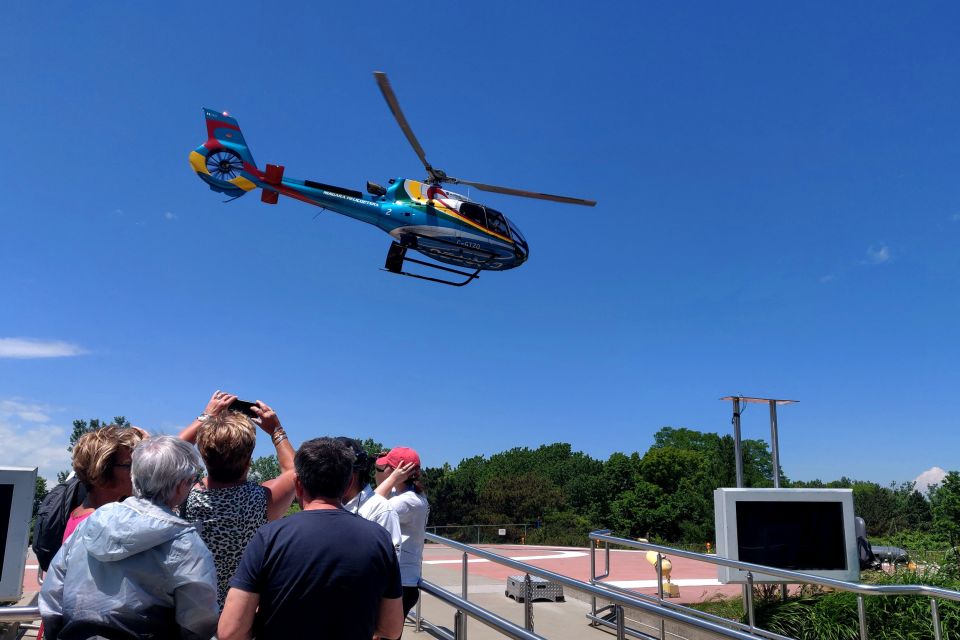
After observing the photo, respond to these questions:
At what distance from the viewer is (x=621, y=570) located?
1501 cm

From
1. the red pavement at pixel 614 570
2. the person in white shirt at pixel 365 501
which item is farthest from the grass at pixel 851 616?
the person in white shirt at pixel 365 501

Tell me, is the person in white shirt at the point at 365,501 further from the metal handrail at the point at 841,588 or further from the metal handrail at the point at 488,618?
the metal handrail at the point at 841,588

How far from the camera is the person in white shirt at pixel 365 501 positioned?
340 cm

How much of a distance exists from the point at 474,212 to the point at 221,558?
1465 centimetres

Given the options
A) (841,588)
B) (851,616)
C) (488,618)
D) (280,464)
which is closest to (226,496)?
(280,464)

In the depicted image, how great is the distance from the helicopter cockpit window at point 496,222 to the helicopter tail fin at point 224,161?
5.96 meters

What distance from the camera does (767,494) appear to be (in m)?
7.73

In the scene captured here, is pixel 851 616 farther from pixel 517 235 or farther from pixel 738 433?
pixel 517 235

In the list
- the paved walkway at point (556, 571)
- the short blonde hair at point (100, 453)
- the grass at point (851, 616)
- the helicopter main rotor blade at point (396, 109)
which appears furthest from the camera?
the helicopter main rotor blade at point (396, 109)

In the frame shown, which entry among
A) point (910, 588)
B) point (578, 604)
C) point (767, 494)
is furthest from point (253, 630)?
point (578, 604)

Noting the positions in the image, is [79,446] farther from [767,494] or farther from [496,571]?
[496,571]

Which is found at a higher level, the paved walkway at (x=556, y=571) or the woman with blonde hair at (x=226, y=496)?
the woman with blonde hair at (x=226, y=496)

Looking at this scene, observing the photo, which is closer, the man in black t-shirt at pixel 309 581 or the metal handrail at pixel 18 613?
the man in black t-shirt at pixel 309 581

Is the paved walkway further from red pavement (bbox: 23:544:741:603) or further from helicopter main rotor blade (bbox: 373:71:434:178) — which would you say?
helicopter main rotor blade (bbox: 373:71:434:178)
